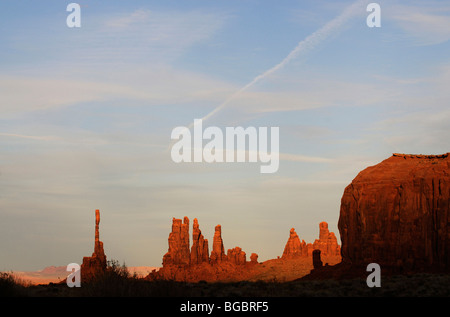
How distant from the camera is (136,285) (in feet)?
102

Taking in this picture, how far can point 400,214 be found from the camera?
5869 centimetres

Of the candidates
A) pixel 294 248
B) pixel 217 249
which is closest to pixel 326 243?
pixel 294 248

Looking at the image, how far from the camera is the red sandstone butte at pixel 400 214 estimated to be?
185 ft

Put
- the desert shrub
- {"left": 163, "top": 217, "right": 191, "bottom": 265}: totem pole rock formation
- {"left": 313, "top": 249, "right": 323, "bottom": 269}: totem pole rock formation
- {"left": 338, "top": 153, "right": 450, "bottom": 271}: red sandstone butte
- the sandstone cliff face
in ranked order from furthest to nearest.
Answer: {"left": 163, "top": 217, "right": 191, "bottom": 265}: totem pole rock formation → the sandstone cliff face → {"left": 313, "top": 249, "right": 323, "bottom": 269}: totem pole rock formation → {"left": 338, "top": 153, "right": 450, "bottom": 271}: red sandstone butte → the desert shrub

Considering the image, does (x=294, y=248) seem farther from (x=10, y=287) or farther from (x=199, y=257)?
(x=10, y=287)

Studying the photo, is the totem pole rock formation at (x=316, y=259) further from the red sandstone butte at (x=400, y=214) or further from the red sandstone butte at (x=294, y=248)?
the red sandstone butte at (x=294, y=248)

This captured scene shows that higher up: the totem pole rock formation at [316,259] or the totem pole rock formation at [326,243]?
the totem pole rock formation at [326,243]

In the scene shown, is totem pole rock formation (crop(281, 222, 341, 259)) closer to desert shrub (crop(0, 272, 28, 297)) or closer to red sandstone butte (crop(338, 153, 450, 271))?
red sandstone butte (crop(338, 153, 450, 271))

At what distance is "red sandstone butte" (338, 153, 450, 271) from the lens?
56.4m

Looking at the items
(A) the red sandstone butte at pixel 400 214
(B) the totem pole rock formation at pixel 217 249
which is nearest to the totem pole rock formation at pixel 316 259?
(A) the red sandstone butte at pixel 400 214

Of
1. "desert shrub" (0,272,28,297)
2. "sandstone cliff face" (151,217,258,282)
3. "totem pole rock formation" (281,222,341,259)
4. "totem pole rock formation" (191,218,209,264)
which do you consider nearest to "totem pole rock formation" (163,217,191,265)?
"sandstone cliff face" (151,217,258,282)
